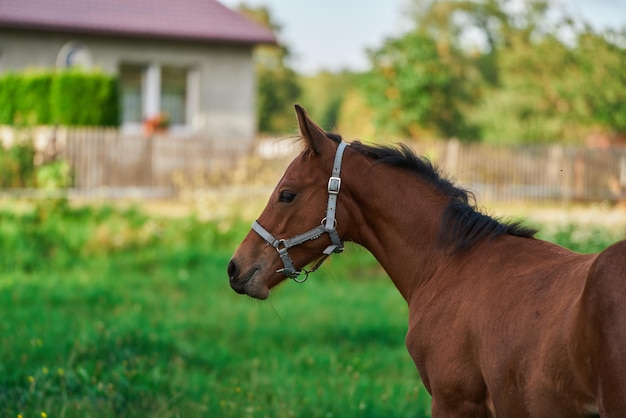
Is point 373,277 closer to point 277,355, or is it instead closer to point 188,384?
point 277,355

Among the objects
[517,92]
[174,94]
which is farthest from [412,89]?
[174,94]

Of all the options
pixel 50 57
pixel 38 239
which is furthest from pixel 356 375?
pixel 50 57

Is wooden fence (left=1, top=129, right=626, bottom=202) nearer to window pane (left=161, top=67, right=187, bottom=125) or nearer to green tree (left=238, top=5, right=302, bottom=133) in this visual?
window pane (left=161, top=67, right=187, bottom=125)

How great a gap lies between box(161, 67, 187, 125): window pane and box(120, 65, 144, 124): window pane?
668 mm

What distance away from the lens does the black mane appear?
405cm

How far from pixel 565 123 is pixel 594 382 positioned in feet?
92.9

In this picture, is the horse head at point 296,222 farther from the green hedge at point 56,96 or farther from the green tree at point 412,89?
the green tree at point 412,89

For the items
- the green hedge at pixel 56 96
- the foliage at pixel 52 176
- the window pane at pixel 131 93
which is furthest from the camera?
the window pane at pixel 131 93

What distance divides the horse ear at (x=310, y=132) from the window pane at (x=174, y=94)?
796 inches

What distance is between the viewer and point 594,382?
2.89 metres

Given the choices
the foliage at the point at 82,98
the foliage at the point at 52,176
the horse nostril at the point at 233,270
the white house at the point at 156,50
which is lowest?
the foliage at the point at 52,176

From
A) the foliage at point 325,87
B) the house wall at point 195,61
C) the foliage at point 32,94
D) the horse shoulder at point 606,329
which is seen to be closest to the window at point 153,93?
the house wall at point 195,61

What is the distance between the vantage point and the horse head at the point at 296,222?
4234 millimetres

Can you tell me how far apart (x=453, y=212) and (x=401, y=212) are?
0.27 meters
